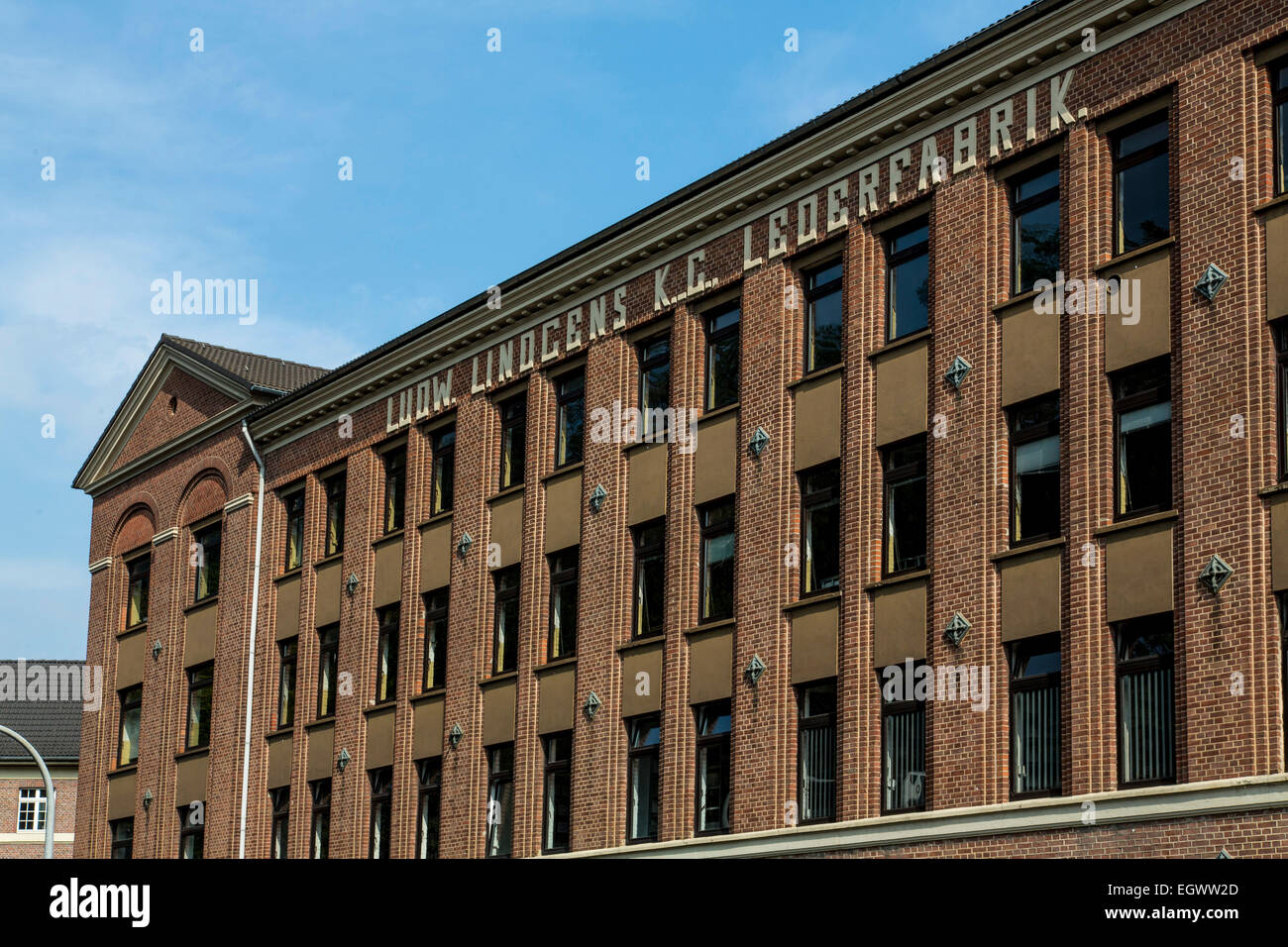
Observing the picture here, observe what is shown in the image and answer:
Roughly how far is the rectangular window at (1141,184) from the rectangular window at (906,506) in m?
4.20

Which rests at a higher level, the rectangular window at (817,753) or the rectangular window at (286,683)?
the rectangular window at (286,683)

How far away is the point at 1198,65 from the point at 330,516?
22504 millimetres

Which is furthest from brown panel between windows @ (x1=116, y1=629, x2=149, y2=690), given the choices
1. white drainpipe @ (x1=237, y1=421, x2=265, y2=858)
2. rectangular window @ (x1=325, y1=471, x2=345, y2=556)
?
rectangular window @ (x1=325, y1=471, x2=345, y2=556)

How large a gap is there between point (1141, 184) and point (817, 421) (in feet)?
20.6

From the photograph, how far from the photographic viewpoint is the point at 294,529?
1606 inches

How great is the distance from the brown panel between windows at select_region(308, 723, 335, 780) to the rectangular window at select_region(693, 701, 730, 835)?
11216 millimetres

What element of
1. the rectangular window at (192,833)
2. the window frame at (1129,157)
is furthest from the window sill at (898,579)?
the rectangular window at (192,833)

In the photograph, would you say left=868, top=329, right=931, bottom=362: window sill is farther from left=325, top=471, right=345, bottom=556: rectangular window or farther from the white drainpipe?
the white drainpipe

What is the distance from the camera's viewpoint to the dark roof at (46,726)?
70.2 m

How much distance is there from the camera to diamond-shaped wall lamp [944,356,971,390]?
2517cm

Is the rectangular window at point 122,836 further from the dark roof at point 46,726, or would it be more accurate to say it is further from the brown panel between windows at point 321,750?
the dark roof at point 46,726

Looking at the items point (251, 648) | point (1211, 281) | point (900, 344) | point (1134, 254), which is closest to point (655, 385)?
point (900, 344)

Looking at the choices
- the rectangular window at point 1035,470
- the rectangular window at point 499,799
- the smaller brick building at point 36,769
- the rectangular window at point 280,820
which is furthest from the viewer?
the smaller brick building at point 36,769
